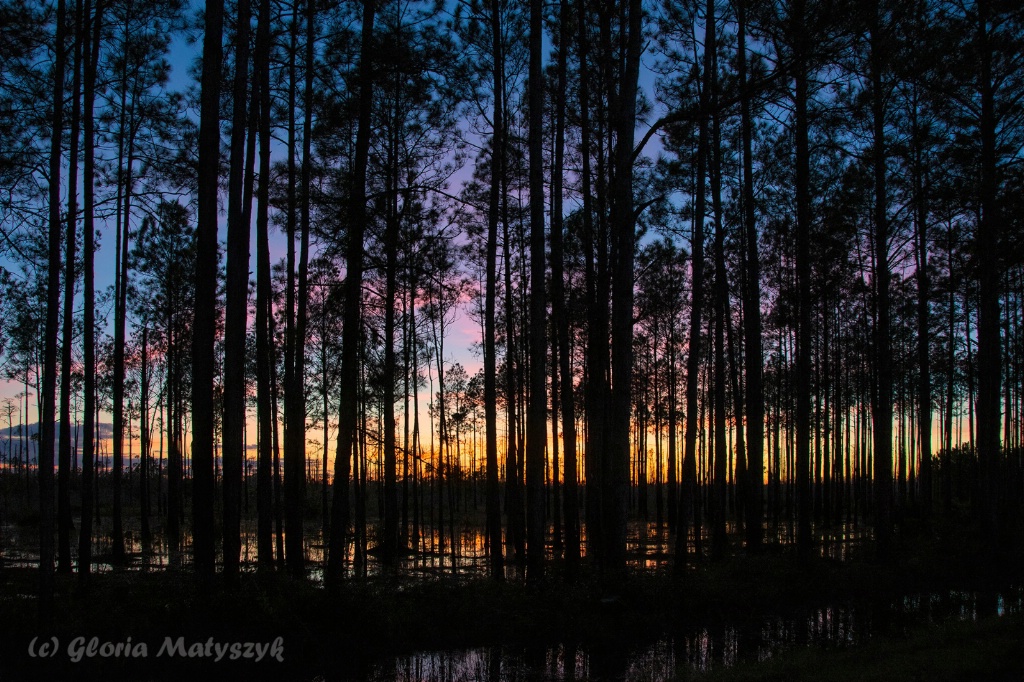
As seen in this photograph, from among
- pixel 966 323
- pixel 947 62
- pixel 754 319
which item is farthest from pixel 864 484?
pixel 947 62

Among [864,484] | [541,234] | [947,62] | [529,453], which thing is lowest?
[864,484]

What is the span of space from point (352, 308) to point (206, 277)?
192 centimetres

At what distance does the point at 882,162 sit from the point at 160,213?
14.6 m

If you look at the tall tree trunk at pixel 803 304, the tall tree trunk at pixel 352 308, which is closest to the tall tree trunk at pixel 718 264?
the tall tree trunk at pixel 803 304

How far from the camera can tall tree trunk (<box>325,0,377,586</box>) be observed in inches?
352

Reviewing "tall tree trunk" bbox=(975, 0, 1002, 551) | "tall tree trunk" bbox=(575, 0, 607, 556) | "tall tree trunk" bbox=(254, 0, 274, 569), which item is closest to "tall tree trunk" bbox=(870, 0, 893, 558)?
"tall tree trunk" bbox=(975, 0, 1002, 551)

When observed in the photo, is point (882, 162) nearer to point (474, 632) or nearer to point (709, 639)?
point (709, 639)

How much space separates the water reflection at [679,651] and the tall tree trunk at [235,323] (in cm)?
295

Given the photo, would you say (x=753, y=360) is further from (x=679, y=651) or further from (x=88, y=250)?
(x=88, y=250)

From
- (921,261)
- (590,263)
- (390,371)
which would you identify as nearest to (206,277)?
(390,371)

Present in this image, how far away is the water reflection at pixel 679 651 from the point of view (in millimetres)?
7629

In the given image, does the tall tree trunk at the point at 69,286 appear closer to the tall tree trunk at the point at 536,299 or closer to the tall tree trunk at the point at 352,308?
the tall tree trunk at the point at 352,308

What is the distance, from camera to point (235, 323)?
29.2 feet

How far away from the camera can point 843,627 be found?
9773mm
